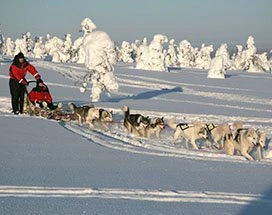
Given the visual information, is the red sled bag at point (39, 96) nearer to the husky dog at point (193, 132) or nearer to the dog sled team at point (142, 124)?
the dog sled team at point (142, 124)

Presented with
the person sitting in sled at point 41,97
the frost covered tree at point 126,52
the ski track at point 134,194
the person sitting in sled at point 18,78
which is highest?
the frost covered tree at point 126,52

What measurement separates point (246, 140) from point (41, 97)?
518 cm

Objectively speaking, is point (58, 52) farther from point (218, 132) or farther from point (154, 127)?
point (218, 132)

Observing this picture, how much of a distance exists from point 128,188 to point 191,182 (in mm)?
881

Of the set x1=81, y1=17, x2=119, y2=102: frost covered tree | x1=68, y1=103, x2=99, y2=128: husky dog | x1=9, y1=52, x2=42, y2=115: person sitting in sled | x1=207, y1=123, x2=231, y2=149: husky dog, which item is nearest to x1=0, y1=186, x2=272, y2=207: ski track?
x1=207, y1=123, x2=231, y2=149: husky dog

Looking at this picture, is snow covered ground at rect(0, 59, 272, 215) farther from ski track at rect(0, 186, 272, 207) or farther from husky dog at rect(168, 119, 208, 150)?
husky dog at rect(168, 119, 208, 150)

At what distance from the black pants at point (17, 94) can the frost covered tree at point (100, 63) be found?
501 cm

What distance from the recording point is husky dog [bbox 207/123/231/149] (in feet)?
27.2

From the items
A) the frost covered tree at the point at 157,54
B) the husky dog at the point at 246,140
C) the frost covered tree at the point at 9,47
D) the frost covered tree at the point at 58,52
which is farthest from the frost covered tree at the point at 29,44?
the husky dog at the point at 246,140

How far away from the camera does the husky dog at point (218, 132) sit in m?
8.30

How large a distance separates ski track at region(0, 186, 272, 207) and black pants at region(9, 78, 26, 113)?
633cm

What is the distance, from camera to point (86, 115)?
10055 millimetres

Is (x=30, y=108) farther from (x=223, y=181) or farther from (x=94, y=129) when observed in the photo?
(x=223, y=181)

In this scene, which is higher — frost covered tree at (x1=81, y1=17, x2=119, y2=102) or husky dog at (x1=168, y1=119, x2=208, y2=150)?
frost covered tree at (x1=81, y1=17, x2=119, y2=102)
